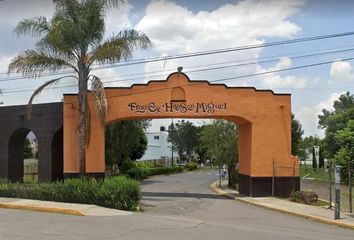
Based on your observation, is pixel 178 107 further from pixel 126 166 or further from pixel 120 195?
pixel 126 166

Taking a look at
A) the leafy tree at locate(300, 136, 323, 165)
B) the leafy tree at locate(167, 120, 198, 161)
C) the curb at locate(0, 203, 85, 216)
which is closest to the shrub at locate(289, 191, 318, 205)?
the curb at locate(0, 203, 85, 216)

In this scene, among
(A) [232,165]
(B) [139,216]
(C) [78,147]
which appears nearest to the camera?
(B) [139,216]

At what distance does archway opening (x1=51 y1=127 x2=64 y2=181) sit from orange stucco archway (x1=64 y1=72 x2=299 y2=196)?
2340 mm

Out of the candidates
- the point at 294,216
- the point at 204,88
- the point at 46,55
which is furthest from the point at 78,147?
the point at 294,216

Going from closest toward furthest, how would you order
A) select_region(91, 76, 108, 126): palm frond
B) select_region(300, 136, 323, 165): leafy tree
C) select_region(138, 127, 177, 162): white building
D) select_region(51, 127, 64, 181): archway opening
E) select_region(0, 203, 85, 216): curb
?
1. select_region(0, 203, 85, 216): curb
2. select_region(91, 76, 108, 126): palm frond
3. select_region(51, 127, 64, 181): archway opening
4. select_region(138, 127, 177, 162): white building
5. select_region(300, 136, 323, 165): leafy tree

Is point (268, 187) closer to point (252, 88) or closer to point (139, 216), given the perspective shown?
point (252, 88)

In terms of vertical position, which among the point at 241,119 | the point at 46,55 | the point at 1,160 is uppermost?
the point at 46,55

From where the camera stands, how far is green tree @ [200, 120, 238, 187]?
38.7 meters

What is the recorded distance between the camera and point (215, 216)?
19.4m

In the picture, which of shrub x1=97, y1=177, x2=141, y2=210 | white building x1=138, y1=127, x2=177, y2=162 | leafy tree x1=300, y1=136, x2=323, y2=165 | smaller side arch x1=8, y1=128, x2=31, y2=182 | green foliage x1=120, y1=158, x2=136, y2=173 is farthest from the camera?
leafy tree x1=300, y1=136, x2=323, y2=165

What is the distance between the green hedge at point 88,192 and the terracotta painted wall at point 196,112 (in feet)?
12.8

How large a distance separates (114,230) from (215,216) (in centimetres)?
604

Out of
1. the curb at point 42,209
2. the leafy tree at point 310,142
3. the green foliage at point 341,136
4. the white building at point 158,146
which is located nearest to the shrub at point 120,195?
the curb at point 42,209

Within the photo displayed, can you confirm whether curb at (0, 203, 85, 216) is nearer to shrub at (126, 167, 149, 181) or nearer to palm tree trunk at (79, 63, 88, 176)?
palm tree trunk at (79, 63, 88, 176)
